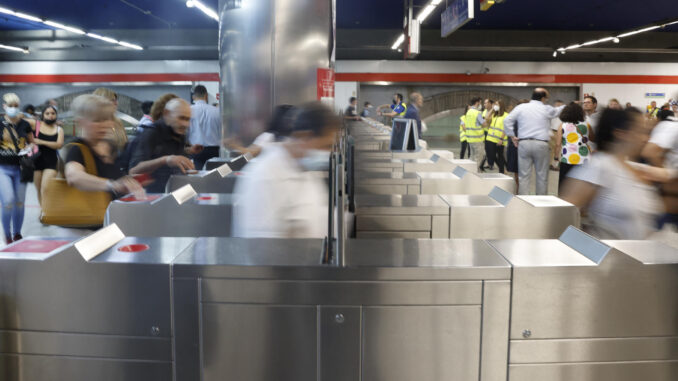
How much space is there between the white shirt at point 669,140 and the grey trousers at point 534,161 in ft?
11.4

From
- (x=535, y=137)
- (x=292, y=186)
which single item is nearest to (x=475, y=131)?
(x=535, y=137)

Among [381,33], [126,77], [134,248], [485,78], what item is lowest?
[134,248]

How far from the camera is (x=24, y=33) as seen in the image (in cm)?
1722

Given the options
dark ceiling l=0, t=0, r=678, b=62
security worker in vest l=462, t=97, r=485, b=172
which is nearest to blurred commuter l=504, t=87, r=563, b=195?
security worker in vest l=462, t=97, r=485, b=172

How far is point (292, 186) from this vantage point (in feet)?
7.20

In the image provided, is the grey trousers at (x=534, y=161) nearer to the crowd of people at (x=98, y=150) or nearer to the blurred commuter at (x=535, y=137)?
the blurred commuter at (x=535, y=137)

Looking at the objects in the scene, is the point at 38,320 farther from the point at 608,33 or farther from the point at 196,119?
the point at 608,33

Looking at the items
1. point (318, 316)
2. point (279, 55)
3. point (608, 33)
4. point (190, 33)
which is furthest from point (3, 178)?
point (608, 33)

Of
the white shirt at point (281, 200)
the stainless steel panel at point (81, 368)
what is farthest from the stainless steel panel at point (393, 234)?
the stainless steel panel at point (81, 368)

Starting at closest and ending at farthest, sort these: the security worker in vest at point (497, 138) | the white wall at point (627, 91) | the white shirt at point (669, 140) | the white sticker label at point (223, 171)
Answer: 1. the white shirt at point (669, 140)
2. the white sticker label at point (223, 171)
3. the security worker in vest at point (497, 138)
4. the white wall at point (627, 91)

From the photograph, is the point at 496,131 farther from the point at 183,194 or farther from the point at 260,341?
the point at 260,341

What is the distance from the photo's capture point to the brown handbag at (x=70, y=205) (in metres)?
2.84

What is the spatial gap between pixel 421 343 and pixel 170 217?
179 centimetres

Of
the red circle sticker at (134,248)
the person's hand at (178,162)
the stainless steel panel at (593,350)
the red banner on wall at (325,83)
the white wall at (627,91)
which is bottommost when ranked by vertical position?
the stainless steel panel at (593,350)
